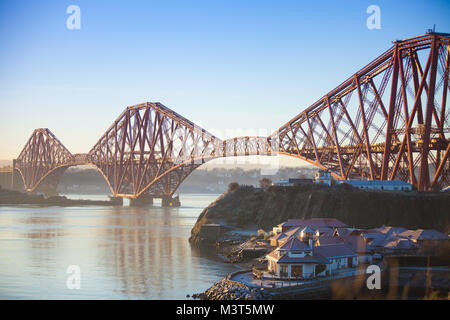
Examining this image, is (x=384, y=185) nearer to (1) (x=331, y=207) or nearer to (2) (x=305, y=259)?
(1) (x=331, y=207)

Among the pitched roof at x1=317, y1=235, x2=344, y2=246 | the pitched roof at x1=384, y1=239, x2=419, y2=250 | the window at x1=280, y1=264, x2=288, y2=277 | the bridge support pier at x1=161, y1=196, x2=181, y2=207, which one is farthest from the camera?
the bridge support pier at x1=161, y1=196, x2=181, y2=207

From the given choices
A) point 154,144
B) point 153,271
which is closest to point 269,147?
point 154,144

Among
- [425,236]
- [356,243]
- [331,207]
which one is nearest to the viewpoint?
[356,243]

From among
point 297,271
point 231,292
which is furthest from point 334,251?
point 231,292

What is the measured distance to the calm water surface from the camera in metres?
39.4

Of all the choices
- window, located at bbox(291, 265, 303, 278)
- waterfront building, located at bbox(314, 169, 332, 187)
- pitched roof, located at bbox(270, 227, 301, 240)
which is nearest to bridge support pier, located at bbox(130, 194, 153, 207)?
waterfront building, located at bbox(314, 169, 332, 187)

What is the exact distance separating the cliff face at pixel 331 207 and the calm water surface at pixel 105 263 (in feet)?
23.8

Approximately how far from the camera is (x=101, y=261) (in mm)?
52812

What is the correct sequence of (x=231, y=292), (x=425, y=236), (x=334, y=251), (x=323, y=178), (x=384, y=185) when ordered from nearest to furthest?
(x=231, y=292), (x=334, y=251), (x=425, y=236), (x=384, y=185), (x=323, y=178)

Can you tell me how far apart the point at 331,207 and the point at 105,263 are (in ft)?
86.5

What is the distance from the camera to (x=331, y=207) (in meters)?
65.6

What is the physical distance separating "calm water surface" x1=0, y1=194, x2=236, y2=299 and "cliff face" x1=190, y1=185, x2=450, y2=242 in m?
7.26

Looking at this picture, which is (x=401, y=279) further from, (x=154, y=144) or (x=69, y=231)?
(x=154, y=144)

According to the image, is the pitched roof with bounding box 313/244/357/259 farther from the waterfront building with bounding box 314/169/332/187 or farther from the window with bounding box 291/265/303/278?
the waterfront building with bounding box 314/169/332/187
